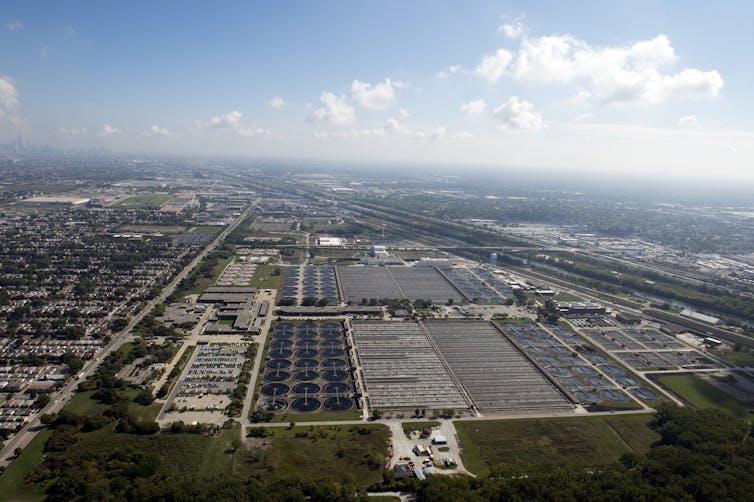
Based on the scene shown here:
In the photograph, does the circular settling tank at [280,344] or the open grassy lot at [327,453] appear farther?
the circular settling tank at [280,344]

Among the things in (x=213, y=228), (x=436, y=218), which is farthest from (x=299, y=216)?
(x=436, y=218)

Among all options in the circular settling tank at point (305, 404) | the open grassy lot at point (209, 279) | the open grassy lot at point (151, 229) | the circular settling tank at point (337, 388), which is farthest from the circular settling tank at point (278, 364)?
the open grassy lot at point (151, 229)

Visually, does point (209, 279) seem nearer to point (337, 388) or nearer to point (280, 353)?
point (280, 353)

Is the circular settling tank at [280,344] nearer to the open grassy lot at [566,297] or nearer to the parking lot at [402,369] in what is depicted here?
the parking lot at [402,369]

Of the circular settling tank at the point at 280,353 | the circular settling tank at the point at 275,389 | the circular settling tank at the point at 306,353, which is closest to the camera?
the circular settling tank at the point at 275,389

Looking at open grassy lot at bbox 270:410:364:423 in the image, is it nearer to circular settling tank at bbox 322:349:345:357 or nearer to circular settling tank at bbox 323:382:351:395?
circular settling tank at bbox 323:382:351:395

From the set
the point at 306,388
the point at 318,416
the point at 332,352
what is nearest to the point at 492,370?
the point at 332,352

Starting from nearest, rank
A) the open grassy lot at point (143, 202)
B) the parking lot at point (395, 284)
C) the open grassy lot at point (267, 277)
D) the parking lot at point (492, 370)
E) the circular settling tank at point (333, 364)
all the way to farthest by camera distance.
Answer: the parking lot at point (492, 370), the circular settling tank at point (333, 364), the parking lot at point (395, 284), the open grassy lot at point (267, 277), the open grassy lot at point (143, 202)
